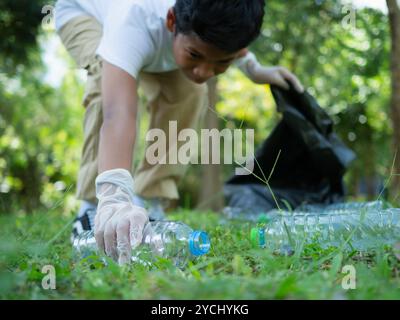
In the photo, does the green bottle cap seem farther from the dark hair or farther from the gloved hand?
the dark hair

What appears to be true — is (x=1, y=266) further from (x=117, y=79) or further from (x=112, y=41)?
(x=112, y=41)

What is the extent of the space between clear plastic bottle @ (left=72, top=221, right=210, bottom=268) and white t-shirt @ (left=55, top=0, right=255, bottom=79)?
0.63m

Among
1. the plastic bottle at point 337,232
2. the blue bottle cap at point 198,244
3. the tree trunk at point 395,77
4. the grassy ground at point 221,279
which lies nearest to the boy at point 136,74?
the blue bottle cap at point 198,244

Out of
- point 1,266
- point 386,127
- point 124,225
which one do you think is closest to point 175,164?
point 124,225

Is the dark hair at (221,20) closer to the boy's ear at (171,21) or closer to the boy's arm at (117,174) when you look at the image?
the boy's ear at (171,21)

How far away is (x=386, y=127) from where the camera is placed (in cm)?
676

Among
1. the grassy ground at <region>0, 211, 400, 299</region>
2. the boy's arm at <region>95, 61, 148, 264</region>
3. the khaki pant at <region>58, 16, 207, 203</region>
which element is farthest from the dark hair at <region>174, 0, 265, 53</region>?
the grassy ground at <region>0, 211, 400, 299</region>

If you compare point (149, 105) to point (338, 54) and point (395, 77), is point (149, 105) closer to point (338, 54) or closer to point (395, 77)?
point (395, 77)

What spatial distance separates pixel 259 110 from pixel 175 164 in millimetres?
7433

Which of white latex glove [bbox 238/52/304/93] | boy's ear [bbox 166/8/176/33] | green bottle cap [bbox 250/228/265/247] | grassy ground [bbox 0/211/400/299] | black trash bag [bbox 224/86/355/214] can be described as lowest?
grassy ground [bbox 0/211/400/299]

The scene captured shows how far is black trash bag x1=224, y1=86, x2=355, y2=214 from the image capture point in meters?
2.82

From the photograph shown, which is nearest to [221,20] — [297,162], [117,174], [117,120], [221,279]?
[117,120]

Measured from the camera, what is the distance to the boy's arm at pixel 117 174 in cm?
138

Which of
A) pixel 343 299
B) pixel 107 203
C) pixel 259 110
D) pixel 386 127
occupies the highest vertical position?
pixel 259 110
